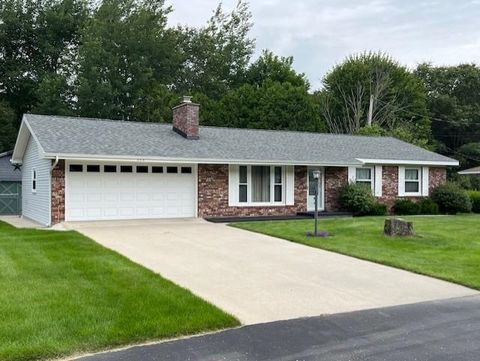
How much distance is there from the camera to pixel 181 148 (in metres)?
17.3

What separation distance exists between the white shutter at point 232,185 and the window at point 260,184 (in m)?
0.16

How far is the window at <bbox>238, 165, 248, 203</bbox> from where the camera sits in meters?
18.0

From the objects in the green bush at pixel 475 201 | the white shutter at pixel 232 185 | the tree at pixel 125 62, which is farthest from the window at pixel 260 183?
the tree at pixel 125 62

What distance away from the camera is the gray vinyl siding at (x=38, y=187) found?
15.6m

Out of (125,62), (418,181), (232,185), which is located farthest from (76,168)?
(125,62)

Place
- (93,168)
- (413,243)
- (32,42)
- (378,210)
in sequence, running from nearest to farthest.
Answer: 1. (413,243)
2. (93,168)
3. (378,210)
4. (32,42)

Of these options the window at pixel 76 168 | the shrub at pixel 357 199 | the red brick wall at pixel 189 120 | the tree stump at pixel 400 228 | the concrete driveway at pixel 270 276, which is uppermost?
the red brick wall at pixel 189 120

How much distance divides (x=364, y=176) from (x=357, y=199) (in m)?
1.82

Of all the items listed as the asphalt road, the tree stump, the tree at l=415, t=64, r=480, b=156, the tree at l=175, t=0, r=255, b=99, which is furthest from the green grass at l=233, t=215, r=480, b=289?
the tree at l=415, t=64, r=480, b=156

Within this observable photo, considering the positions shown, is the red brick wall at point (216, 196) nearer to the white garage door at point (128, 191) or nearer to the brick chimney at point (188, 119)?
the white garage door at point (128, 191)

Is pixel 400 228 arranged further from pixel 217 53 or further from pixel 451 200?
pixel 217 53

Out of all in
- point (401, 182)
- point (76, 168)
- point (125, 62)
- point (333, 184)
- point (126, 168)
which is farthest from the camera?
point (125, 62)

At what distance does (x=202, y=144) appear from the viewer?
18375 millimetres

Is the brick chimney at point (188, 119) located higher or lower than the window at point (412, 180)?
higher
